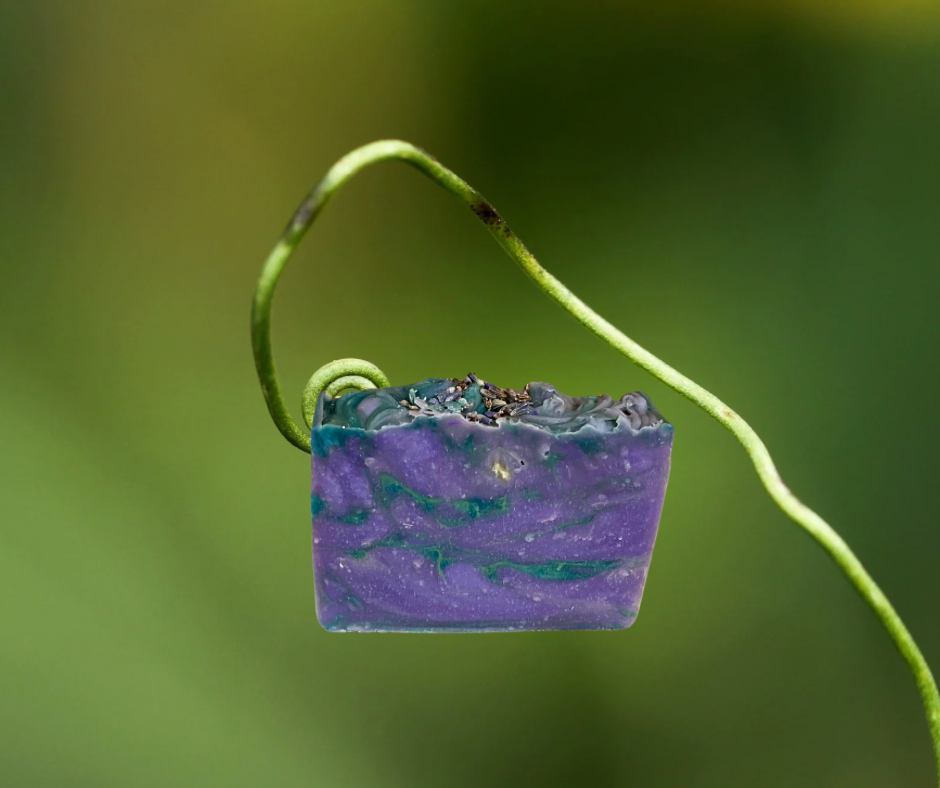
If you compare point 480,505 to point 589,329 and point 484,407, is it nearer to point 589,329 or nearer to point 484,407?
point 484,407

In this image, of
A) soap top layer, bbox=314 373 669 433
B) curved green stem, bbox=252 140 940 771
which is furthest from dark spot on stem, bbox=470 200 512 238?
soap top layer, bbox=314 373 669 433

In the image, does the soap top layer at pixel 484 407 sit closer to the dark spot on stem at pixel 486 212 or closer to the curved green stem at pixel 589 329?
the curved green stem at pixel 589 329

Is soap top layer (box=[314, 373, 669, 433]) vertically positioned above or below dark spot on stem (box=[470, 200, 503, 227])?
below

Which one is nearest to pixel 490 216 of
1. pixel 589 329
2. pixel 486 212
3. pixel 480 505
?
pixel 486 212

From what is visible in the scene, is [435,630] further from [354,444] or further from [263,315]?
[263,315]

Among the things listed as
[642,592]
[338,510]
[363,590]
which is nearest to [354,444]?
[338,510]

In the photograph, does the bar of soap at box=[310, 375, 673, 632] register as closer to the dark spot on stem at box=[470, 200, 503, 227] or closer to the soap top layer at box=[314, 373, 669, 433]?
the soap top layer at box=[314, 373, 669, 433]

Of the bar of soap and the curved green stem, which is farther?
the bar of soap
